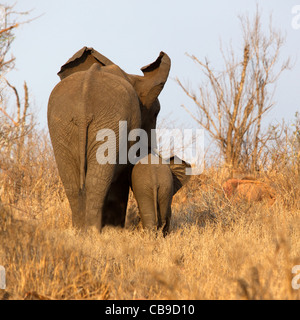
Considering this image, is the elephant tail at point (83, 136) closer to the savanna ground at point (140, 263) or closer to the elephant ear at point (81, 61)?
the savanna ground at point (140, 263)

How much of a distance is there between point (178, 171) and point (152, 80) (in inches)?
49.1

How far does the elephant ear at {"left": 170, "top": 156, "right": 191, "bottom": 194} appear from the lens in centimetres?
672

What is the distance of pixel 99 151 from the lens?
529 cm

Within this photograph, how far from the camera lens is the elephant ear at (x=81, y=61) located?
20.4ft

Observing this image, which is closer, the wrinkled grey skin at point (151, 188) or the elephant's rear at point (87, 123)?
the elephant's rear at point (87, 123)

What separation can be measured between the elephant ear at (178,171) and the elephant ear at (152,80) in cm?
84

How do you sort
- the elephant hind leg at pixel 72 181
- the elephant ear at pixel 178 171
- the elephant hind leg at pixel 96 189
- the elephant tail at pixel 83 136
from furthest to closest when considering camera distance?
the elephant ear at pixel 178 171 < the elephant hind leg at pixel 72 181 < the elephant hind leg at pixel 96 189 < the elephant tail at pixel 83 136

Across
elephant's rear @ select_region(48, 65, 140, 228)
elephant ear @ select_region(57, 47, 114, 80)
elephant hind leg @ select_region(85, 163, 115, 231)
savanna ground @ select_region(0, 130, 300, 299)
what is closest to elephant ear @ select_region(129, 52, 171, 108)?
elephant ear @ select_region(57, 47, 114, 80)

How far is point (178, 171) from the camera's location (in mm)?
6770

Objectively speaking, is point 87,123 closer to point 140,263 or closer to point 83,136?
point 83,136

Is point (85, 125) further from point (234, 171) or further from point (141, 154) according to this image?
point (234, 171)

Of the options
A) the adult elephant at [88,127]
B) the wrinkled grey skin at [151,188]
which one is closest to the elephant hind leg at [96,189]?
the adult elephant at [88,127]

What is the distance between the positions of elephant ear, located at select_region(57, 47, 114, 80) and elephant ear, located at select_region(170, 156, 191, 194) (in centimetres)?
152

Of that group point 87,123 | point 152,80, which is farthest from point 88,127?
point 152,80
